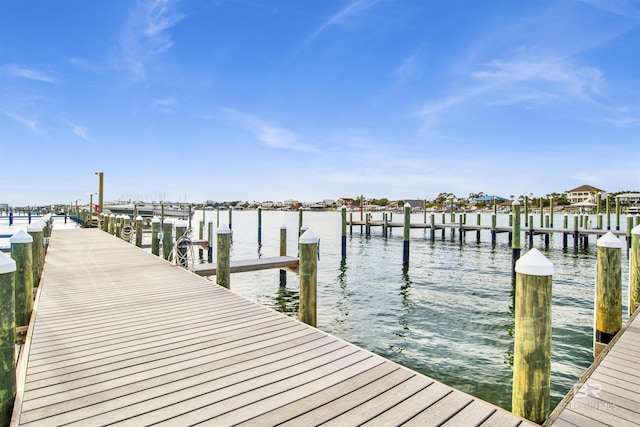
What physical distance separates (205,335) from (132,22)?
17.7m

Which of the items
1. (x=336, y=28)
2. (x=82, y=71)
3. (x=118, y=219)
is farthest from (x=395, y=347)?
(x=82, y=71)

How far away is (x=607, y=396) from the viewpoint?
307 centimetres

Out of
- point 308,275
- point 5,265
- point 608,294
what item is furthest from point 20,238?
point 608,294

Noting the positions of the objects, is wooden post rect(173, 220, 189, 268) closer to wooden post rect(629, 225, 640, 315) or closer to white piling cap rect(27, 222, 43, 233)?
white piling cap rect(27, 222, 43, 233)

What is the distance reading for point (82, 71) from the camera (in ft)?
74.4

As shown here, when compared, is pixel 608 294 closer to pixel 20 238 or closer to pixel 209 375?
pixel 209 375

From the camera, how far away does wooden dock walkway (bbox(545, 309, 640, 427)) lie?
2.70 meters

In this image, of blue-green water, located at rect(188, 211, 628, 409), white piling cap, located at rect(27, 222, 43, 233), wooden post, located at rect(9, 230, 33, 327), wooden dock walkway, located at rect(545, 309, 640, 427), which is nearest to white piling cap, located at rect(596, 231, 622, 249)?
wooden dock walkway, located at rect(545, 309, 640, 427)

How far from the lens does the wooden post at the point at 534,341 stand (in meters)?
2.93

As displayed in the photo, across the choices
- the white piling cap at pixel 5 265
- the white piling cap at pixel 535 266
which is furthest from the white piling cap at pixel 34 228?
the white piling cap at pixel 535 266

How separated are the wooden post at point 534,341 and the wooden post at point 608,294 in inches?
126

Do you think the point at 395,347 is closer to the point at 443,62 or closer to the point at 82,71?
the point at 443,62

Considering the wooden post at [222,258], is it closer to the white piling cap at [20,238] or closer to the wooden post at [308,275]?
the wooden post at [308,275]

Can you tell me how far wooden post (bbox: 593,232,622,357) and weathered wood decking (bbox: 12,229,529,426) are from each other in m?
3.81
